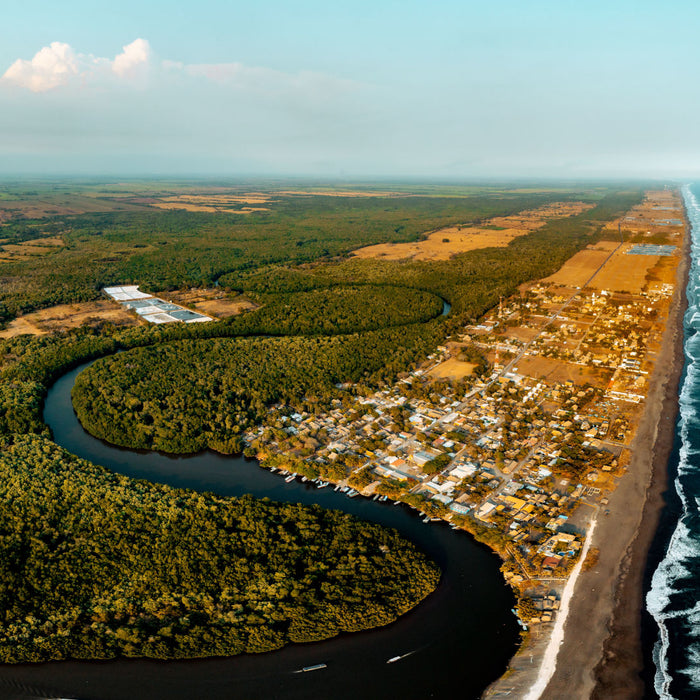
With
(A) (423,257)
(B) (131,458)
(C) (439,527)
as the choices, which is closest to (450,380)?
(C) (439,527)

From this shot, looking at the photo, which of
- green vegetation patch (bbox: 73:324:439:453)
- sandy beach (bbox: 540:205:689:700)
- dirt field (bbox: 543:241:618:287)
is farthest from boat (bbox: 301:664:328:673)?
dirt field (bbox: 543:241:618:287)

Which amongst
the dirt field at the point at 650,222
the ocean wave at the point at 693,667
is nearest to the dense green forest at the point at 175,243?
the dirt field at the point at 650,222

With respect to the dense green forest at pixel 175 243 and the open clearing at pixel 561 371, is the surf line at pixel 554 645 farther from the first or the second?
the dense green forest at pixel 175 243

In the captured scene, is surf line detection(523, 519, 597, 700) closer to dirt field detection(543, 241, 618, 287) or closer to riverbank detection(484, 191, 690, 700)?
riverbank detection(484, 191, 690, 700)

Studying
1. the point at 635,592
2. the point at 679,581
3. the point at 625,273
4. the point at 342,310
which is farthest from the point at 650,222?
the point at 635,592

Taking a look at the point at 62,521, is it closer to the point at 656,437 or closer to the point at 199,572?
the point at 199,572

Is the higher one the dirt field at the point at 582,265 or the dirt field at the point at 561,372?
the dirt field at the point at 582,265
